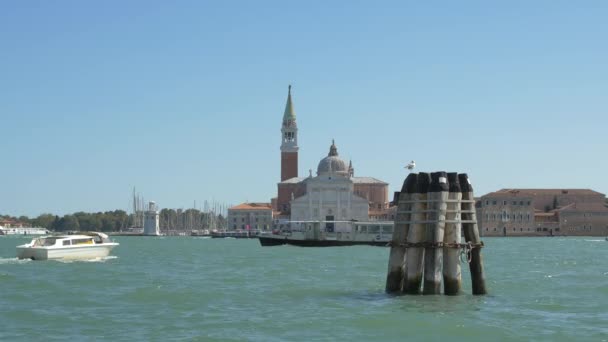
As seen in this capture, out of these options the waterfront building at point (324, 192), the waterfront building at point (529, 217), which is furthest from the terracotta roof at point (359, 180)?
the waterfront building at point (529, 217)

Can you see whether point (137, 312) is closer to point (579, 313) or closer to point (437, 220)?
point (437, 220)

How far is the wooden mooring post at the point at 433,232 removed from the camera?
2178 cm

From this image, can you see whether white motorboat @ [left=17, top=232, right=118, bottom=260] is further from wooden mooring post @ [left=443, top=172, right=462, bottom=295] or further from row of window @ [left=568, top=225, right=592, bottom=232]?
row of window @ [left=568, top=225, right=592, bottom=232]

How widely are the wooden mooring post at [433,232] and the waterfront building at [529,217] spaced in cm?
12063

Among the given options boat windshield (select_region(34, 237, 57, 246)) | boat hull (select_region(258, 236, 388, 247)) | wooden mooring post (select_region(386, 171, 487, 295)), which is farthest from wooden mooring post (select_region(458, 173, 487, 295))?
boat hull (select_region(258, 236, 388, 247))

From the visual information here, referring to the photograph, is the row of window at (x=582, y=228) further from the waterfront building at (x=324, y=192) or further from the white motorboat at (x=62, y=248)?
the white motorboat at (x=62, y=248)

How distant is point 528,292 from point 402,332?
9.91 meters

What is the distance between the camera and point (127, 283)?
101ft

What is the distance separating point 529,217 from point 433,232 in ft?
410

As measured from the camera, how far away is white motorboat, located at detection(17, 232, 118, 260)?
4422 centimetres

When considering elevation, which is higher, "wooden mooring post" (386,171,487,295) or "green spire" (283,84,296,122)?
"green spire" (283,84,296,122)

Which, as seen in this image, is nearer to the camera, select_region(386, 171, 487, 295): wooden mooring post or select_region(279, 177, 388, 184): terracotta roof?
select_region(386, 171, 487, 295): wooden mooring post

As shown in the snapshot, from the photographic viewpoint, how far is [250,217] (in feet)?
478

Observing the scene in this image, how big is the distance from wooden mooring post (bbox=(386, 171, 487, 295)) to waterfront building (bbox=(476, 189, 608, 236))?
396 ft
